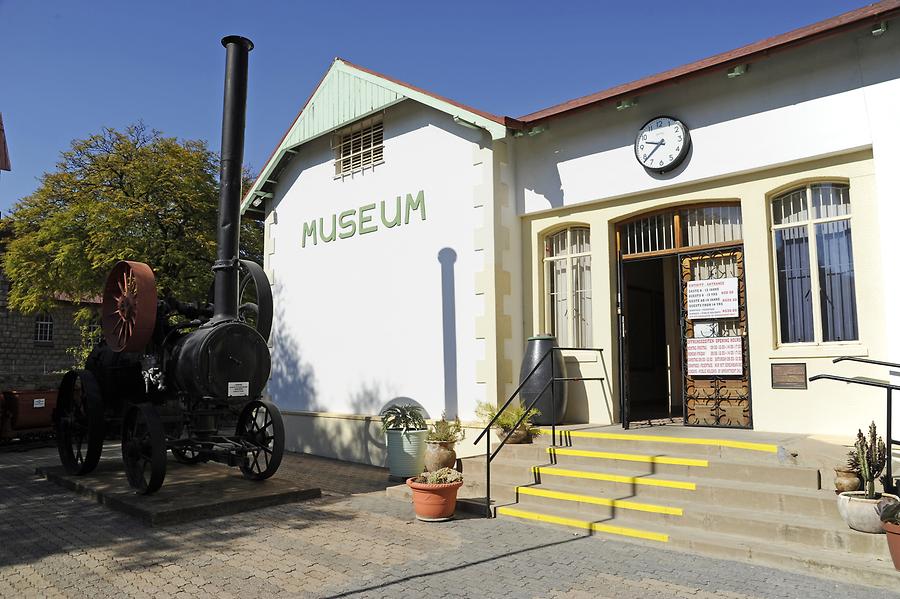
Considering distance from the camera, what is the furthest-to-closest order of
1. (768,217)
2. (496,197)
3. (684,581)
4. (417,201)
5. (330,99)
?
(330,99), (417,201), (496,197), (768,217), (684,581)

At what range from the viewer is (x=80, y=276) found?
17.0 metres

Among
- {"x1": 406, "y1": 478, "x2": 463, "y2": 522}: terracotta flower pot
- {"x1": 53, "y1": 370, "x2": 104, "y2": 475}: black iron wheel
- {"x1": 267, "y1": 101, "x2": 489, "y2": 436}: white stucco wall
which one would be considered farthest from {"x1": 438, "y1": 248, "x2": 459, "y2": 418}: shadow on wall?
{"x1": 53, "y1": 370, "x2": 104, "y2": 475}: black iron wheel

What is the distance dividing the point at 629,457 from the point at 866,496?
2267 millimetres

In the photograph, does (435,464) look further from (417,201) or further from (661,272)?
(661,272)

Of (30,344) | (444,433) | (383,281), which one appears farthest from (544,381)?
(30,344)

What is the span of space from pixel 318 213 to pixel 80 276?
28.3 ft

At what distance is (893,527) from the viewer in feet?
15.1

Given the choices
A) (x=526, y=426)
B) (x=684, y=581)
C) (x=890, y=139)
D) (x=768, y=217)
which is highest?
(x=890, y=139)

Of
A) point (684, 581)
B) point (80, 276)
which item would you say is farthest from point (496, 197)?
point (80, 276)

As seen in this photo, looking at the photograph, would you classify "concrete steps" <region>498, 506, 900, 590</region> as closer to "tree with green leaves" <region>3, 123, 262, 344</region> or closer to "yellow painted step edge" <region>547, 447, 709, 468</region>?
"yellow painted step edge" <region>547, 447, 709, 468</region>

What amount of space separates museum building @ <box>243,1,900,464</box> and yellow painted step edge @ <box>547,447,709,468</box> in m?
1.26

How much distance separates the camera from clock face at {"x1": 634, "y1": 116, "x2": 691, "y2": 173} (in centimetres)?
805

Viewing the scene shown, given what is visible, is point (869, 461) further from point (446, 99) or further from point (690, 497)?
point (446, 99)

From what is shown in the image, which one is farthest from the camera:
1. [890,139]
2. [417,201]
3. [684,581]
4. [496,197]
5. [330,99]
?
[330,99]
